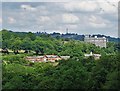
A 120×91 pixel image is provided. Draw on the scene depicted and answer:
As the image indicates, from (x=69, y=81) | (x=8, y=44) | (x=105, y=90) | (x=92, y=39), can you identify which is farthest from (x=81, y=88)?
(x=92, y=39)

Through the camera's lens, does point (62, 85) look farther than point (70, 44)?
No

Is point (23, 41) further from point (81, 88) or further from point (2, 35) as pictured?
point (81, 88)

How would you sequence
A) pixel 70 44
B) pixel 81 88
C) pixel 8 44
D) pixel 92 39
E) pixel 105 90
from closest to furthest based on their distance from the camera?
pixel 105 90
pixel 81 88
pixel 8 44
pixel 70 44
pixel 92 39

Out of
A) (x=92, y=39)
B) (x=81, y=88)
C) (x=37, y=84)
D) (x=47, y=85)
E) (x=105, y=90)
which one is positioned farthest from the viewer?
(x=92, y=39)

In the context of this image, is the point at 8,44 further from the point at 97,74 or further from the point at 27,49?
the point at 97,74

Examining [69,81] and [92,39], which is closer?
[69,81]

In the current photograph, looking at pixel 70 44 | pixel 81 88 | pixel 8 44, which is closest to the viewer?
pixel 81 88

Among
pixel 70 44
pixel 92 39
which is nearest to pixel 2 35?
pixel 70 44

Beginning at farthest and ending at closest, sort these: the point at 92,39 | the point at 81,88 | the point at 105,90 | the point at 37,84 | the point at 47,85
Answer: the point at 92,39 → the point at 37,84 → the point at 47,85 → the point at 81,88 → the point at 105,90
